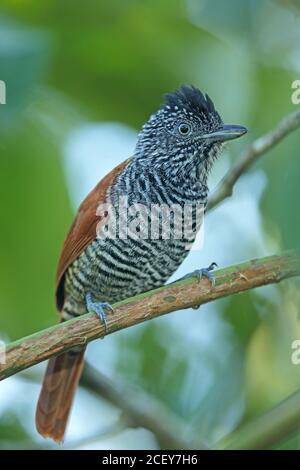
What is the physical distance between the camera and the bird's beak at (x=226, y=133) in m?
3.09

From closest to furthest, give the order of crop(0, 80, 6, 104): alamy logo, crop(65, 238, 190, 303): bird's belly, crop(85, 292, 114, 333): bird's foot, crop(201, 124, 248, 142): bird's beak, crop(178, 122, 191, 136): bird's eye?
1. crop(0, 80, 6, 104): alamy logo
2. crop(85, 292, 114, 333): bird's foot
3. crop(201, 124, 248, 142): bird's beak
4. crop(65, 238, 190, 303): bird's belly
5. crop(178, 122, 191, 136): bird's eye

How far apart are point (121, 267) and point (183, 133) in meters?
0.76

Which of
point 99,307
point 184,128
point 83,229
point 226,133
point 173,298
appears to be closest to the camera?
point 173,298

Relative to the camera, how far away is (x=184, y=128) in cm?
354

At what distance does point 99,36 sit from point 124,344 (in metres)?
1.46

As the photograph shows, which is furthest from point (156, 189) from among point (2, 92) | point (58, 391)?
point (58, 391)

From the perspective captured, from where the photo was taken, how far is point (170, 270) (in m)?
3.46

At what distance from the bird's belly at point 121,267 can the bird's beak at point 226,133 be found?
20.5 inches

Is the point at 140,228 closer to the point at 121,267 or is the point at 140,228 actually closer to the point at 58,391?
the point at 121,267

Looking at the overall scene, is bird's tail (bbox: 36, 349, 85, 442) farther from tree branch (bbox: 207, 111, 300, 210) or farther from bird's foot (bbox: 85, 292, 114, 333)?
tree branch (bbox: 207, 111, 300, 210)

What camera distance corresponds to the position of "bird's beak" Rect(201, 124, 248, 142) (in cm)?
309

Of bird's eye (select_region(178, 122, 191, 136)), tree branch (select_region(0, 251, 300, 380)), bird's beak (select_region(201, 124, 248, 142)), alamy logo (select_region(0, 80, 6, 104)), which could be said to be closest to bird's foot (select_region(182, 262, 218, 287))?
tree branch (select_region(0, 251, 300, 380))

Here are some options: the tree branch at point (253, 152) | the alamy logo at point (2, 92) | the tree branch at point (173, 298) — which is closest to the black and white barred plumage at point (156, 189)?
the tree branch at point (253, 152)

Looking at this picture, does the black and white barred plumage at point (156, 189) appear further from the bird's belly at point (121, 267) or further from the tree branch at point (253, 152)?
the tree branch at point (253, 152)
